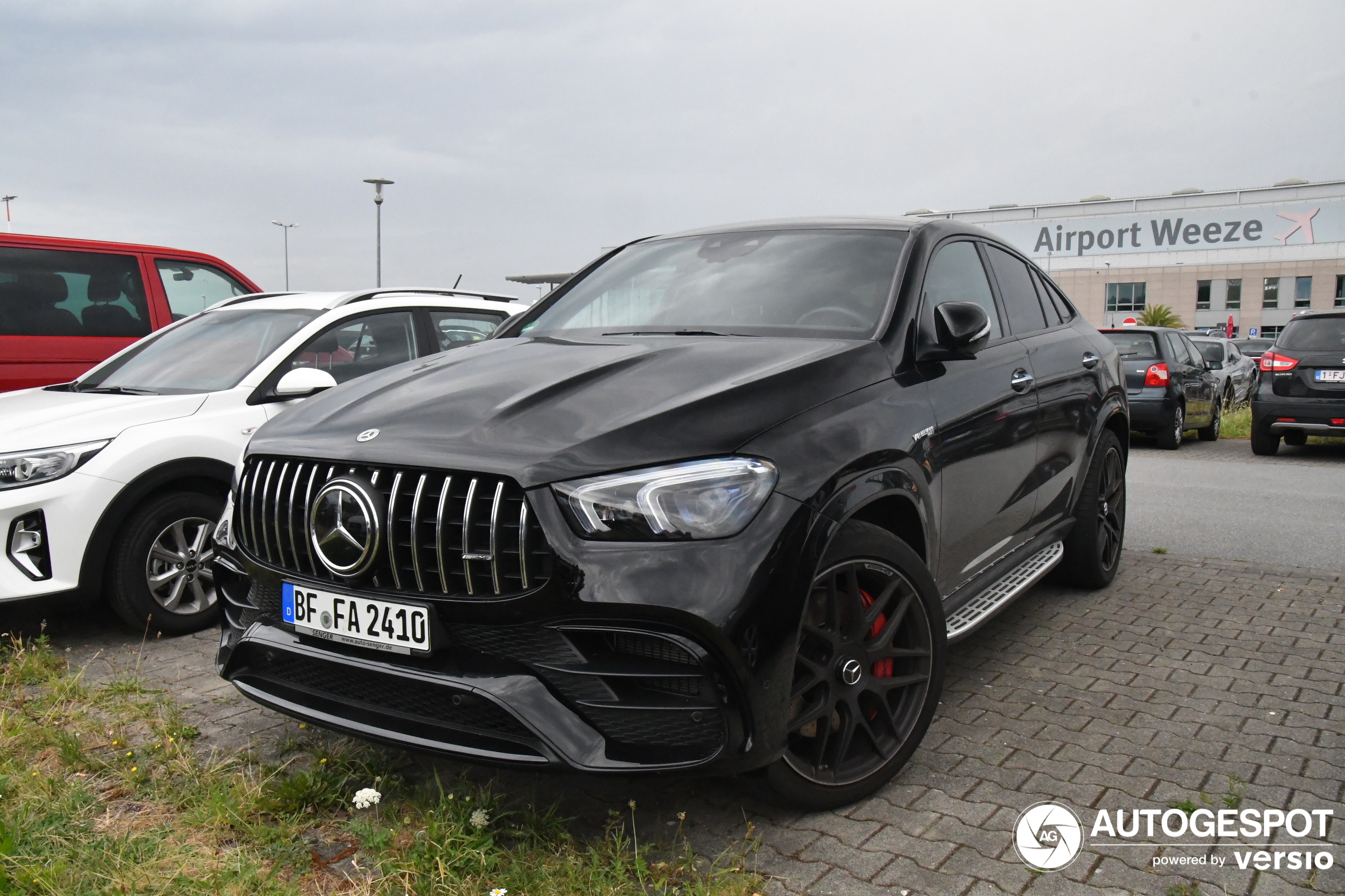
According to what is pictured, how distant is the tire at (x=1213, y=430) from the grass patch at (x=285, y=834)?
14351 mm

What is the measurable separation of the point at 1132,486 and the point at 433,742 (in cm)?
891

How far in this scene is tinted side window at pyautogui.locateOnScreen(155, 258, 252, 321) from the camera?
7.99 m

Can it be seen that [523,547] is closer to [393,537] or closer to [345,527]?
[393,537]

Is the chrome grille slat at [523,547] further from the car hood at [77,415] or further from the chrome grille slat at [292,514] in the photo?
the car hood at [77,415]

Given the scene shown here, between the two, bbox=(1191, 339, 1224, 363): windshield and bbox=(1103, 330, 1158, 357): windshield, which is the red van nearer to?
bbox=(1103, 330, 1158, 357): windshield

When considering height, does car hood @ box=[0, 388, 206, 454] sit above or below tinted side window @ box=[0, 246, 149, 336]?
below

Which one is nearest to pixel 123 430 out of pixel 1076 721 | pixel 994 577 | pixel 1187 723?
pixel 994 577

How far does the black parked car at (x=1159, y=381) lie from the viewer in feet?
43.8

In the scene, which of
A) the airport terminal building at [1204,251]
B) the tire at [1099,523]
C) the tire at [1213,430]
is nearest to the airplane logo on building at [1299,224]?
the airport terminal building at [1204,251]

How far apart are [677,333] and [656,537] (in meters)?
1.33

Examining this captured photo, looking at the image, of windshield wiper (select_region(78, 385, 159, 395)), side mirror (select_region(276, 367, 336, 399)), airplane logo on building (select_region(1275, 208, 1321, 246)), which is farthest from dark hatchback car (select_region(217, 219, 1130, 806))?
airplane logo on building (select_region(1275, 208, 1321, 246))

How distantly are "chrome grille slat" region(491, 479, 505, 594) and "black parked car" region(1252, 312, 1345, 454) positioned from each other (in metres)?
11.7

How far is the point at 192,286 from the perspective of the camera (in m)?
8.14

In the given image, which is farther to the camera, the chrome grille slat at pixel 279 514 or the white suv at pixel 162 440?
the white suv at pixel 162 440
